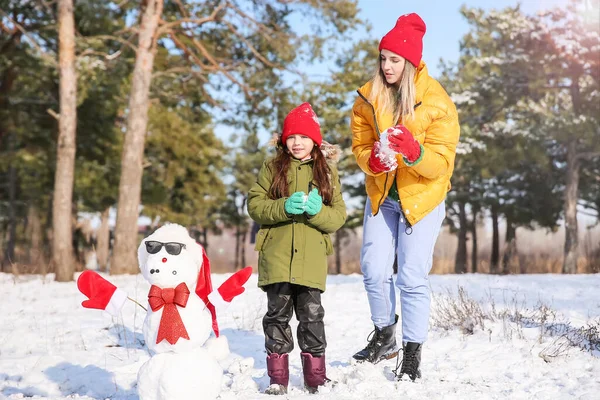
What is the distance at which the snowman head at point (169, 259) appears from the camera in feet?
A: 9.88

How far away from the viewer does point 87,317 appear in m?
6.74

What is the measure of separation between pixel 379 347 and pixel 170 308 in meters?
1.76

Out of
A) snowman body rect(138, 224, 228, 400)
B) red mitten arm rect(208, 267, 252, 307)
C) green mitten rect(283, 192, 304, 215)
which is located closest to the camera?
snowman body rect(138, 224, 228, 400)

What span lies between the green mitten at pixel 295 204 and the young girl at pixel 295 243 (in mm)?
56

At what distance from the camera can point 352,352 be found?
16.2 ft

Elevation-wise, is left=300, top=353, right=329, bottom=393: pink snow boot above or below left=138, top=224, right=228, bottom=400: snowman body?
below

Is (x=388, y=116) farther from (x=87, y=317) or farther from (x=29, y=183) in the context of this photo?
(x=29, y=183)

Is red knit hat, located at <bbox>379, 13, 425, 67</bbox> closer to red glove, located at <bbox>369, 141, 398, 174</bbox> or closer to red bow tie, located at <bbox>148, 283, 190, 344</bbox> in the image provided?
red glove, located at <bbox>369, 141, 398, 174</bbox>

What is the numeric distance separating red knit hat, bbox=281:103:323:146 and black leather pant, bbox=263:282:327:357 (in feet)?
2.87

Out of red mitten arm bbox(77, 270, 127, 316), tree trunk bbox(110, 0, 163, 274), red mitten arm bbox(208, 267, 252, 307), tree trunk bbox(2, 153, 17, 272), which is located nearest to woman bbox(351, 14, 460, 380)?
red mitten arm bbox(208, 267, 252, 307)

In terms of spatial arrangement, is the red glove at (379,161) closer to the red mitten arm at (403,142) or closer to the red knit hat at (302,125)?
the red mitten arm at (403,142)

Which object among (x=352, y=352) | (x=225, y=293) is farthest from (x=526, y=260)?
(x=225, y=293)

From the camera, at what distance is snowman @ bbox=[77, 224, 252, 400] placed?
2906 millimetres

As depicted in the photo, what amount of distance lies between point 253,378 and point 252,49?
10.5 meters
